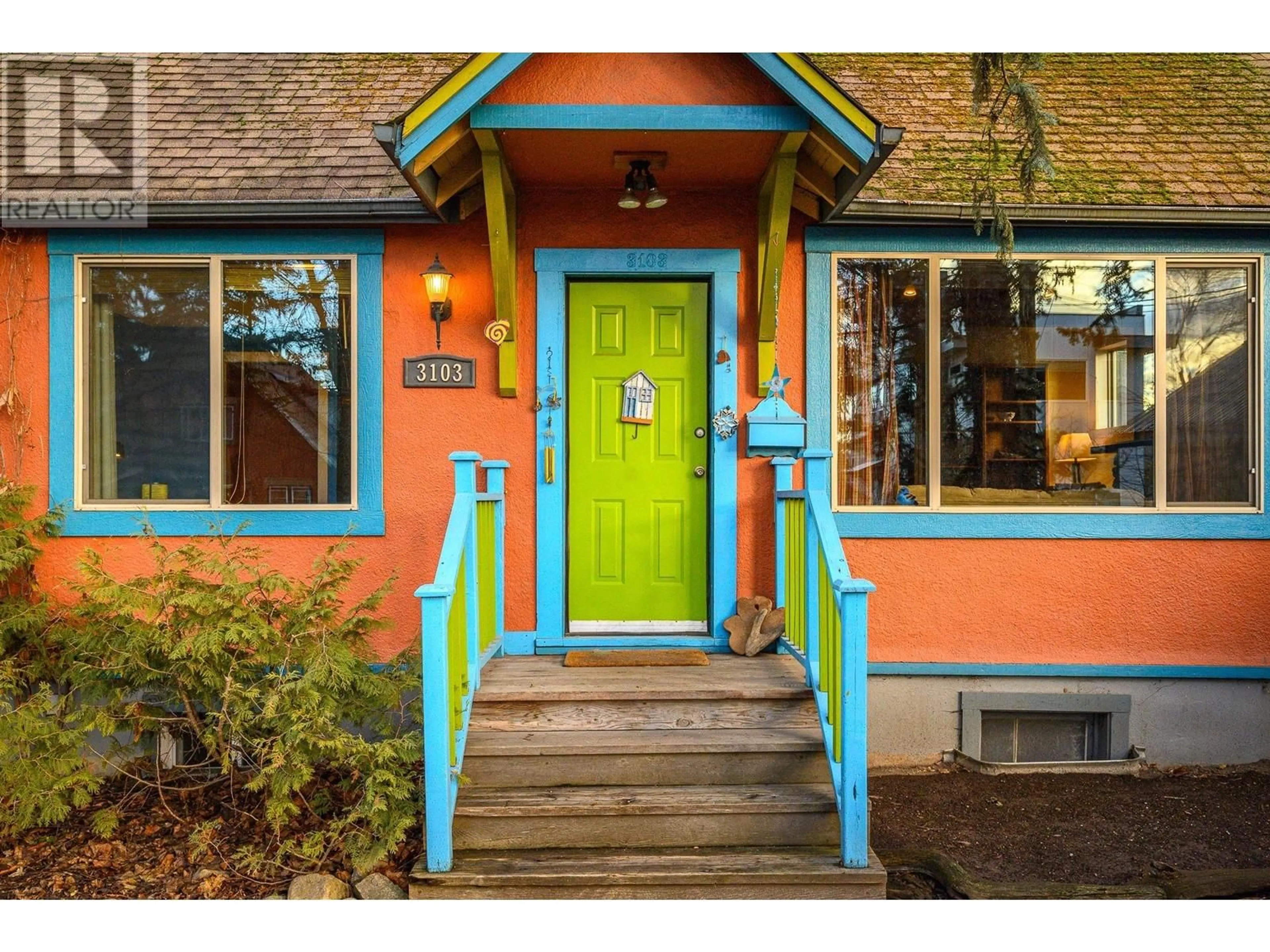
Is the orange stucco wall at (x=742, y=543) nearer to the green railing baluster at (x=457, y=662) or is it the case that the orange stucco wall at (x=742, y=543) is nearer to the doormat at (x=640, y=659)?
the doormat at (x=640, y=659)

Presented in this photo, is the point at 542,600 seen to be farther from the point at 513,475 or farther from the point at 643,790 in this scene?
the point at 643,790

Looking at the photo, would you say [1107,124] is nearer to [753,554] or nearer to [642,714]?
[753,554]

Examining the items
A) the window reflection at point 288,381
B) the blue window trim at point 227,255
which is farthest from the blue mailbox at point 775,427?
the window reflection at point 288,381

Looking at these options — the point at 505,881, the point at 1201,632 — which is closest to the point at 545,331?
the point at 505,881

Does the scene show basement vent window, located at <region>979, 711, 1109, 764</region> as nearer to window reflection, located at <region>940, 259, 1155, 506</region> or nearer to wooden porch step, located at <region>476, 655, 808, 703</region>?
window reflection, located at <region>940, 259, 1155, 506</region>

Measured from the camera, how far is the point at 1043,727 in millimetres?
5234

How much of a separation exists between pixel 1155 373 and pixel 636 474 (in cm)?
323

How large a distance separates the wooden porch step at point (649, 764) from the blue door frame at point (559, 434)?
128 cm

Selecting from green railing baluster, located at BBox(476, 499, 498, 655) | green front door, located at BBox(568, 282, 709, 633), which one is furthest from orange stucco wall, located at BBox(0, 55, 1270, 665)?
green railing baluster, located at BBox(476, 499, 498, 655)

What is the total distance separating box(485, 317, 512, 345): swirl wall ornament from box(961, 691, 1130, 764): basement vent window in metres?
3.47

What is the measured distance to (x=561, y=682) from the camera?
14.3 ft

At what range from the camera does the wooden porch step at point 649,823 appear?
357 cm

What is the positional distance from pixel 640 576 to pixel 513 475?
980 mm

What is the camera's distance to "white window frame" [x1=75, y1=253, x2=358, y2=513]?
201 inches
